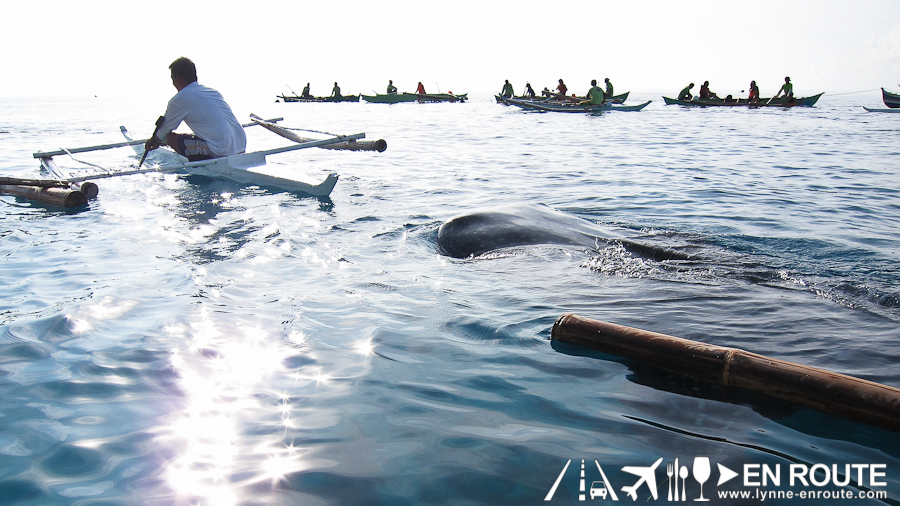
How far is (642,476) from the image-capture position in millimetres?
2238

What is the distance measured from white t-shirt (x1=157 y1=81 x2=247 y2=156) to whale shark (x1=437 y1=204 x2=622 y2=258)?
17.9 ft

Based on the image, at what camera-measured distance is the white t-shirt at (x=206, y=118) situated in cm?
904

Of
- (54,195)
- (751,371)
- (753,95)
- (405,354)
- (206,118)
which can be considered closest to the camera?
(751,371)

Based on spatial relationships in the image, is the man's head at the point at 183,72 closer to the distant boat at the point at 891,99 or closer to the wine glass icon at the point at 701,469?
the wine glass icon at the point at 701,469

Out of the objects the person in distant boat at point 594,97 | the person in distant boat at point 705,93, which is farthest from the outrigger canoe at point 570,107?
the person in distant boat at point 705,93

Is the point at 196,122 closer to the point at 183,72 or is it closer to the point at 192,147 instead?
the point at 192,147

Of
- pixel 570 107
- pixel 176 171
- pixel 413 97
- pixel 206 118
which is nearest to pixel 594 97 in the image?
pixel 570 107

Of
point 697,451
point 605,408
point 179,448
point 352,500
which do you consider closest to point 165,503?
point 179,448

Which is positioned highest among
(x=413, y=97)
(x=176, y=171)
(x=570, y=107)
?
(x=413, y=97)

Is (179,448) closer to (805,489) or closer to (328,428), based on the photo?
(328,428)

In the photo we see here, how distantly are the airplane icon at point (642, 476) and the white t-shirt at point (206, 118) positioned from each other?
892 cm

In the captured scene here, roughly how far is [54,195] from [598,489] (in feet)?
28.1

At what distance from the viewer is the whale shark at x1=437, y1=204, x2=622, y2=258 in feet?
18.4

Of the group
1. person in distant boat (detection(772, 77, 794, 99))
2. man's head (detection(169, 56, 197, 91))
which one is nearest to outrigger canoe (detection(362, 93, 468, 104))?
person in distant boat (detection(772, 77, 794, 99))
